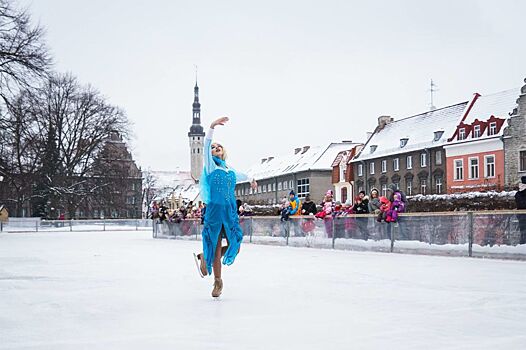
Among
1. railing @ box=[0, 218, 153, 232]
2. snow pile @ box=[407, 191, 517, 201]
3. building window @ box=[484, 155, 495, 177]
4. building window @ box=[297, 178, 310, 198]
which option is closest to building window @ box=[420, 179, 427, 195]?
building window @ box=[484, 155, 495, 177]

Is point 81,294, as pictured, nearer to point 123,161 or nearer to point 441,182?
point 441,182

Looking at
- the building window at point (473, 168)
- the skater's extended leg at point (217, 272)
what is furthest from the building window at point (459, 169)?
the skater's extended leg at point (217, 272)

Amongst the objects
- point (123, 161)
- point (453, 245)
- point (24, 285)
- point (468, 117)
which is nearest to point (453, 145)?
point (468, 117)

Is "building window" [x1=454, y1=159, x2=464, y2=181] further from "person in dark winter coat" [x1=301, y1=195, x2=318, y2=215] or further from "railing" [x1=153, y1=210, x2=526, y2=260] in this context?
"person in dark winter coat" [x1=301, y1=195, x2=318, y2=215]

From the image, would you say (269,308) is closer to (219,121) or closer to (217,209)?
(217,209)

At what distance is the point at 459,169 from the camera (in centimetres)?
5334

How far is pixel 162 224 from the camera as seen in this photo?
33594mm

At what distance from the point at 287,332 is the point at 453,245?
1029 centimetres

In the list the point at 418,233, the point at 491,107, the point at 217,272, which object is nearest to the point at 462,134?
the point at 491,107

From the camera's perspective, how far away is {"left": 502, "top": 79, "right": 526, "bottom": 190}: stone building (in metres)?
47.2

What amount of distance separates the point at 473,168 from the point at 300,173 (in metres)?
32.1

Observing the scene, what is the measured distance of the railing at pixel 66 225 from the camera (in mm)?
48906

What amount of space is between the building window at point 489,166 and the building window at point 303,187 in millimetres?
31208

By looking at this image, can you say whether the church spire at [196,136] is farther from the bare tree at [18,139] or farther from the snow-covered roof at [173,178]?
the bare tree at [18,139]
